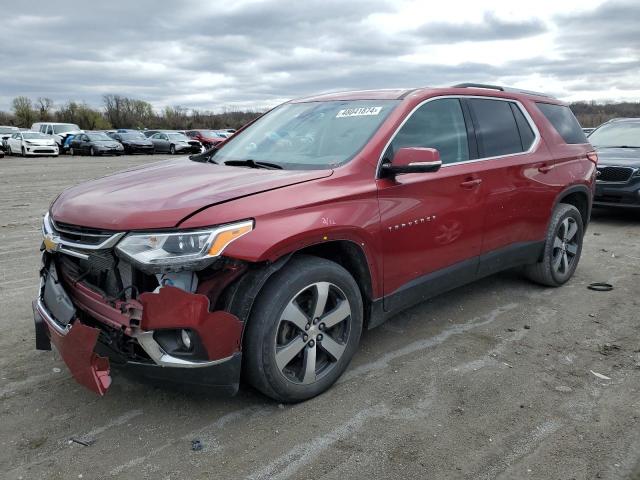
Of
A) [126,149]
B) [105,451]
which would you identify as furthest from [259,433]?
[126,149]

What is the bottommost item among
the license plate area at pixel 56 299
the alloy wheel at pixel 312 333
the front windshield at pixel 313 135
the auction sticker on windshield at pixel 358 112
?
the alloy wheel at pixel 312 333

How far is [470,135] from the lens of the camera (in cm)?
425

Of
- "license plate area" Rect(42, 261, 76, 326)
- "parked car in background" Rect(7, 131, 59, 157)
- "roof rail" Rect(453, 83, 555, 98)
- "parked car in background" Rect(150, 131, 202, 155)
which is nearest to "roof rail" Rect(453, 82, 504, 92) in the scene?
"roof rail" Rect(453, 83, 555, 98)

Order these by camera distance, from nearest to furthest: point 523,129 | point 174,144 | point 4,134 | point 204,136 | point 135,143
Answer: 1. point 523,129
2. point 4,134
3. point 135,143
4. point 174,144
5. point 204,136

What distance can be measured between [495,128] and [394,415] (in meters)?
2.58

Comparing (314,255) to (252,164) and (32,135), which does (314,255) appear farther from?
(32,135)

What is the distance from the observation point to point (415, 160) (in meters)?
3.34

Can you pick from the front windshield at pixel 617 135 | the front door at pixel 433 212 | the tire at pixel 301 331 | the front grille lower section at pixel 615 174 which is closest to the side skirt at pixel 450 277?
the front door at pixel 433 212

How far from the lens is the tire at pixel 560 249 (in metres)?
5.11

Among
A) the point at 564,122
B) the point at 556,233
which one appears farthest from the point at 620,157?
the point at 556,233

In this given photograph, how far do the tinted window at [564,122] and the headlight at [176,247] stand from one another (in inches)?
148

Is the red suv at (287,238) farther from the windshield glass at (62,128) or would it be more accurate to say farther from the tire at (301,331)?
the windshield glass at (62,128)

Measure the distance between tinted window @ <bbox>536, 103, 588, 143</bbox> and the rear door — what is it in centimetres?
41

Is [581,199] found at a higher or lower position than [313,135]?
lower
